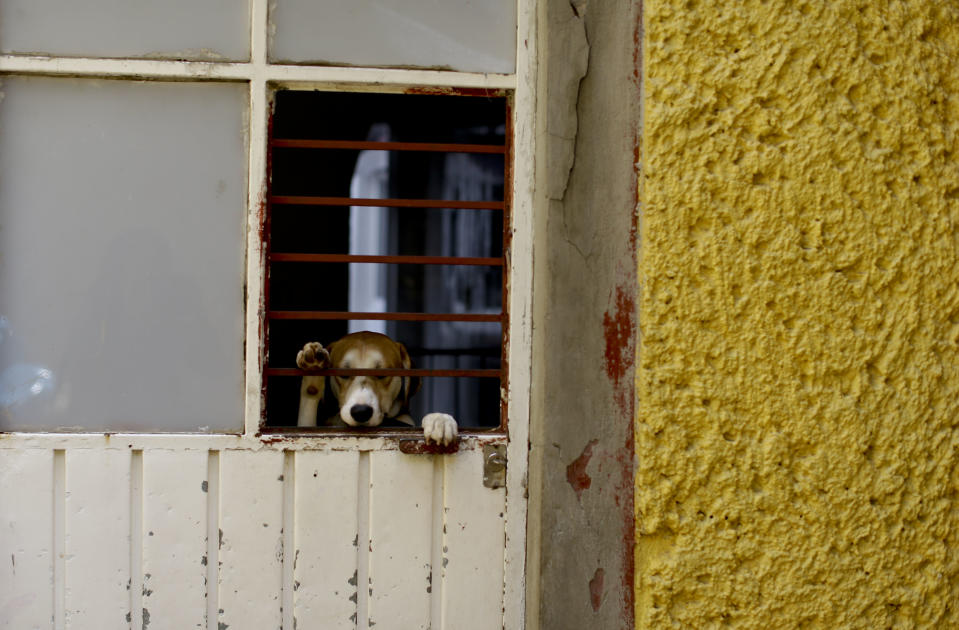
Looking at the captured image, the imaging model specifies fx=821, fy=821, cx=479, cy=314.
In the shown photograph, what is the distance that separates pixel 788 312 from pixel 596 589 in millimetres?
808

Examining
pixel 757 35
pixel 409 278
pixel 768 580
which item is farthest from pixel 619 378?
pixel 409 278

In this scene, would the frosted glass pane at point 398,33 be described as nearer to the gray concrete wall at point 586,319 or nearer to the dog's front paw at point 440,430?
the gray concrete wall at point 586,319

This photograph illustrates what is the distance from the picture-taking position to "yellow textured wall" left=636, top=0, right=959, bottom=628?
1.85 m

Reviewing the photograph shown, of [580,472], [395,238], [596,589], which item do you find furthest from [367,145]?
[395,238]

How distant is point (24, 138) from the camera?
2.13 m

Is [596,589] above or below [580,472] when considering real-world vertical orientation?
below

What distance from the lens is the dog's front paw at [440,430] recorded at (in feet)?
6.94

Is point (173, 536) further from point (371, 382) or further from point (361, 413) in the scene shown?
point (371, 382)

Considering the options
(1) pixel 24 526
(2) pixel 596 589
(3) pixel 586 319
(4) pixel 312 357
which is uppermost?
(3) pixel 586 319

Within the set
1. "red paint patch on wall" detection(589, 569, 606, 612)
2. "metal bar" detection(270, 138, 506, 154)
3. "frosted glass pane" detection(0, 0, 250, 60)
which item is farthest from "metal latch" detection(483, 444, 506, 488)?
"frosted glass pane" detection(0, 0, 250, 60)

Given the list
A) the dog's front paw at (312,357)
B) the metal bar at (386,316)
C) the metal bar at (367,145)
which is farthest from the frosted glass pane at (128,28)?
the dog's front paw at (312,357)

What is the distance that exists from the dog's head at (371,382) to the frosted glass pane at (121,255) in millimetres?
507

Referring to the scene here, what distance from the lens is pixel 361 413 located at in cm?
252

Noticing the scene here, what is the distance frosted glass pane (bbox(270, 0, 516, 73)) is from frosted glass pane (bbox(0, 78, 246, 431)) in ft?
0.71
